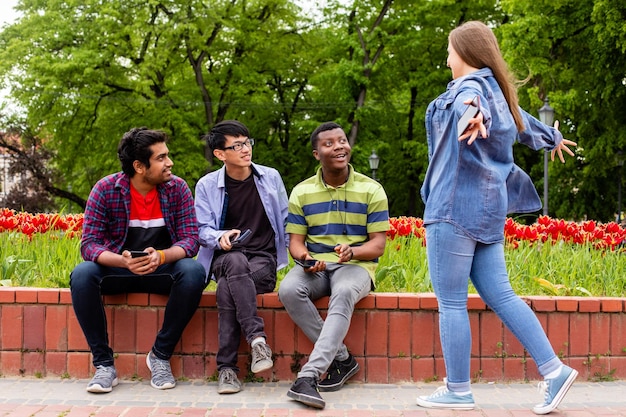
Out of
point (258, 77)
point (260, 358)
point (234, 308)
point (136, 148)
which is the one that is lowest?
point (260, 358)

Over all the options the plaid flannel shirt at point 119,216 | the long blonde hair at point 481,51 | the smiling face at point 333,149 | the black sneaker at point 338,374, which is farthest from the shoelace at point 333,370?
the long blonde hair at point 481,51

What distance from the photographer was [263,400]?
12.9ft

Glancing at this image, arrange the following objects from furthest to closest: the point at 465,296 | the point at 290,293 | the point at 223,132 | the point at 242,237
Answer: the point at 223,132
the point at 242,237
the point at 290,293
the point at 465,296

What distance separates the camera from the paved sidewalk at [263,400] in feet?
12.0

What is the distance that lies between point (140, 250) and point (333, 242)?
4.04 feet

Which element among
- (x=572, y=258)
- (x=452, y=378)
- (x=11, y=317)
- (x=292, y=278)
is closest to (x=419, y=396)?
(x=452, y=378)

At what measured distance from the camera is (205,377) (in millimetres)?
4410

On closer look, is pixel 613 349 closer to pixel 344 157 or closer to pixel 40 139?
pixel 344 157

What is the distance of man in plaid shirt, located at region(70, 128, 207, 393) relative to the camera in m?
4.14

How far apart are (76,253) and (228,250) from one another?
62.8 inches

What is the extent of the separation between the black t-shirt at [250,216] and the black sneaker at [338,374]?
914 mm

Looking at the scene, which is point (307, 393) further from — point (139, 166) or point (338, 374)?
point (139, 166)

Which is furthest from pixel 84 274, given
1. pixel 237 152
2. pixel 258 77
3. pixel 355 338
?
pixel 258 77

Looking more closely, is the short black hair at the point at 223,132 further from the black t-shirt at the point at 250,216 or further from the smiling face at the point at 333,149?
the smiling face at the point at 333,149
